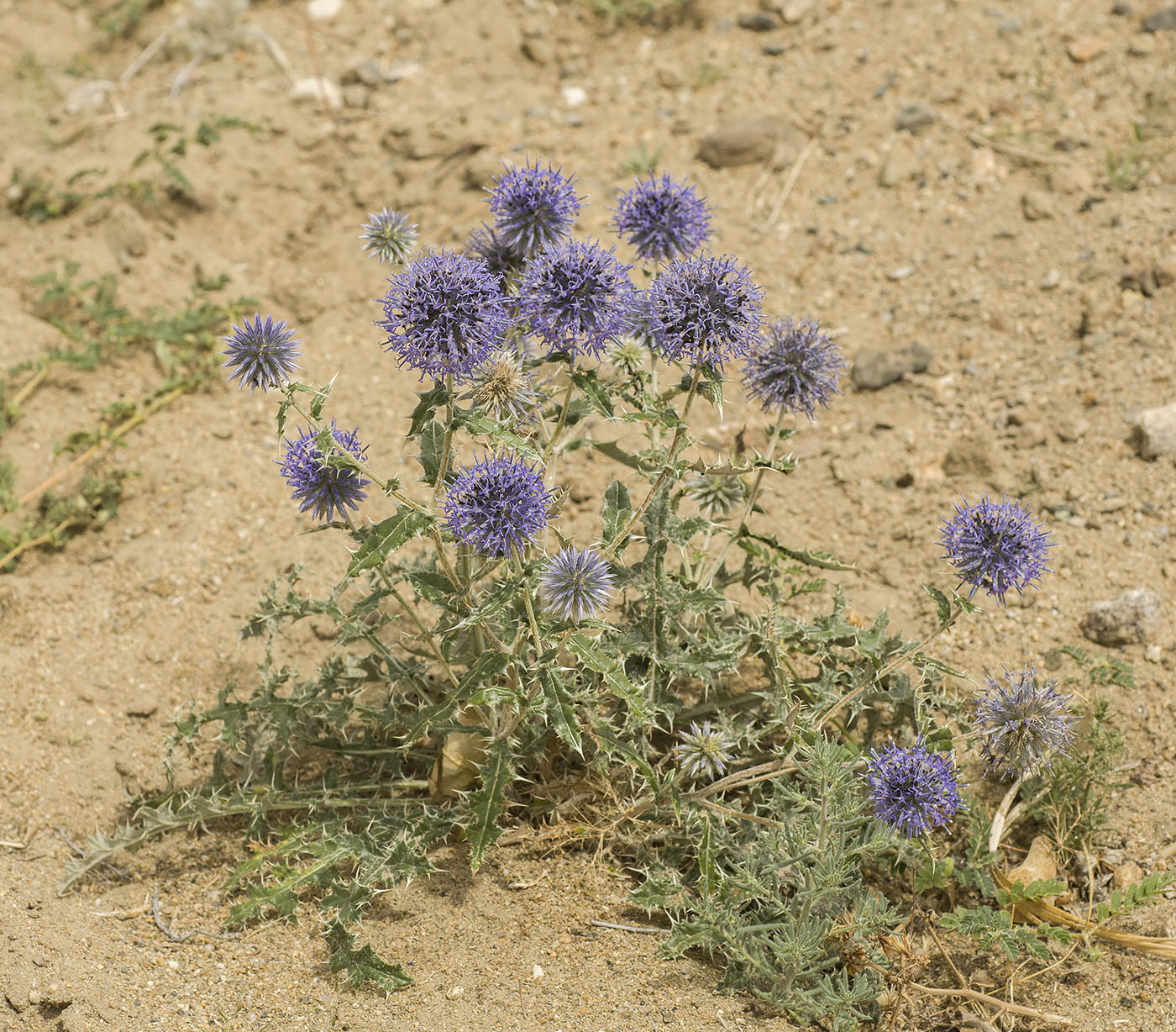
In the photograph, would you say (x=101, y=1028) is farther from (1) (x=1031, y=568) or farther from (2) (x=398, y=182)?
(2) (x=398, y=182)

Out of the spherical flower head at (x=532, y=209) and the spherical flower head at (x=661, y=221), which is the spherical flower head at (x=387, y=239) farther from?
the spherical flower head at (x=661, y=221)

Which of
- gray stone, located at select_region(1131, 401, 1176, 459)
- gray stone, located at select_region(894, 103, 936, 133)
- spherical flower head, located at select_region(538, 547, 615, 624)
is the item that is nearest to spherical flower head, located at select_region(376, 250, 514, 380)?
spherical flower head, located at select_region(538, 547, 615, 624)

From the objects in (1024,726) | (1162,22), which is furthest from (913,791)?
(1162,22)

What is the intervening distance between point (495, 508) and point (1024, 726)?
1918 millimetres

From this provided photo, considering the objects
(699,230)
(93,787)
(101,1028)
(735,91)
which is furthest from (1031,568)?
(735,91)

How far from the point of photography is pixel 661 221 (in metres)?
3.91

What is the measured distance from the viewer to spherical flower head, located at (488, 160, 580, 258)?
3.65 metres

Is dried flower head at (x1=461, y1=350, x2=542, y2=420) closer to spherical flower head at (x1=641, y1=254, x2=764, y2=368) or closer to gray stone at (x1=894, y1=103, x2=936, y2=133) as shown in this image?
spherical flower head at (x1=641, y1=254, x2=764, y2=368)

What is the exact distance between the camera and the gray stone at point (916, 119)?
699cm

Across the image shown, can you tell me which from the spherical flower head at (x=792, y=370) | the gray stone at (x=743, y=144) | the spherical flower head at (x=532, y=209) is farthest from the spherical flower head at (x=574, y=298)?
the gray stone at (x=743, y=144)

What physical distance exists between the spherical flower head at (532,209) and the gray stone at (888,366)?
8.74ft

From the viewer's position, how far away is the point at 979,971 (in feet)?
12.1

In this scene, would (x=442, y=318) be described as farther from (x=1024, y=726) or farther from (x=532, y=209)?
(x=1024, y=726)

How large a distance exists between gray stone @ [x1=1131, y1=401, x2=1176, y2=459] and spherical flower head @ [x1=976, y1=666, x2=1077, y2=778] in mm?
2025
